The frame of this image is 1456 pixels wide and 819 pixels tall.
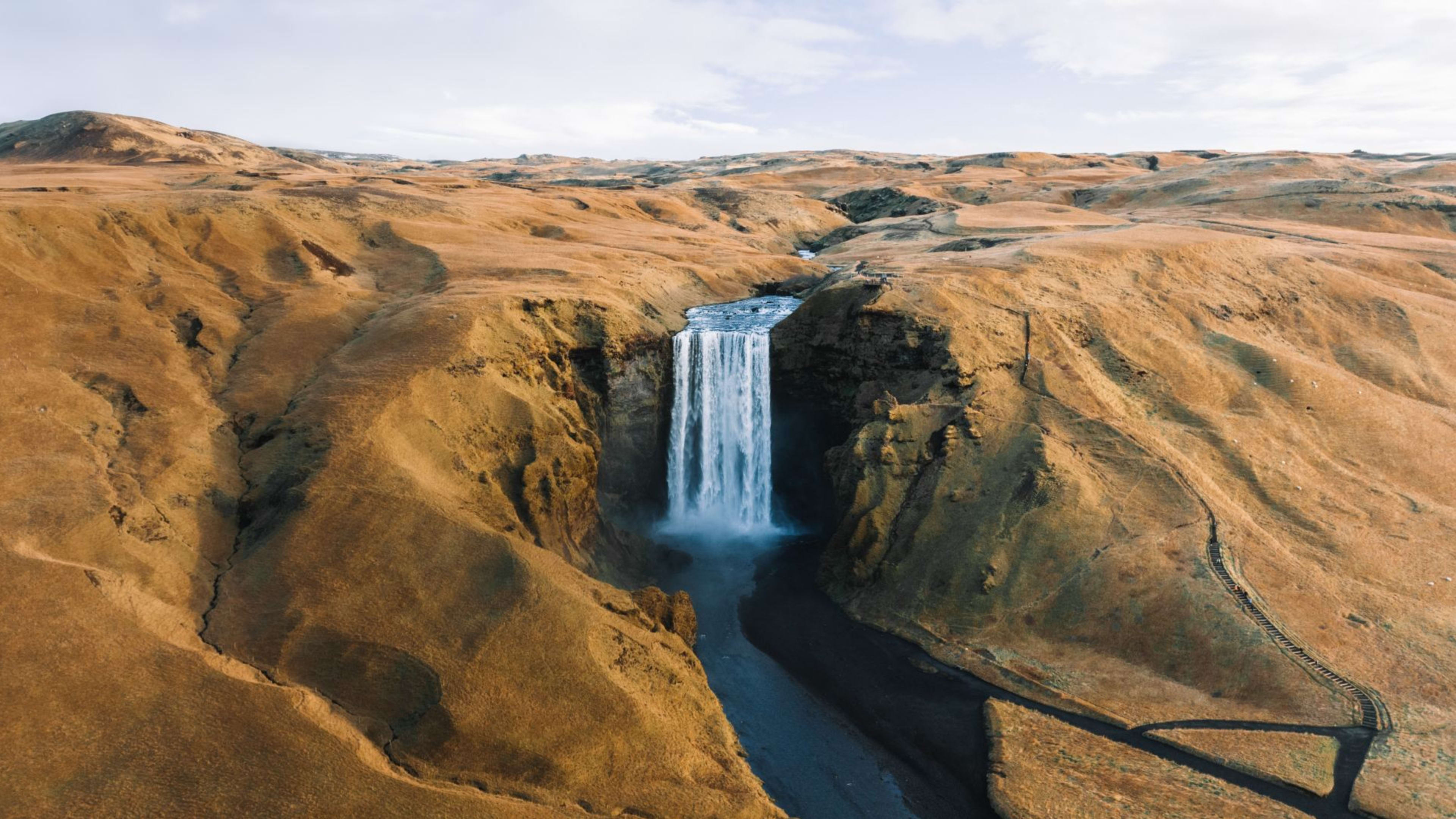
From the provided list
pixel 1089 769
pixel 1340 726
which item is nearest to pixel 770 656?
pixel 1089 769

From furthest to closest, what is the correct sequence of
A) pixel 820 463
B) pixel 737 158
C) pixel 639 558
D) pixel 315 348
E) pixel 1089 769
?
pixel 737 158 → pixel 820 463 → pixel 639 558 → pixel 315 348 → pixel 1089 769

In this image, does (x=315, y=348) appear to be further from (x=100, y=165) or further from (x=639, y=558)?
(x=100, y=165)

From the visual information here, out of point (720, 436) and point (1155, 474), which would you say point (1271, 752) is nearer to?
point (1155, 474)

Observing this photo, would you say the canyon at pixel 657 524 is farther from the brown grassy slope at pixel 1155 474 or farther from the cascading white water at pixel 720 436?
the cascading white water at pixel 720 436

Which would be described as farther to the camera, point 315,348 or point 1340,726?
point 315,348

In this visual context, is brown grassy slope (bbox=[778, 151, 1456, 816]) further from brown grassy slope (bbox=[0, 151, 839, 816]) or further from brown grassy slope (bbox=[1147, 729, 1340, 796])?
brown grassy slope (bbox=[0, 151, 839, 816])
